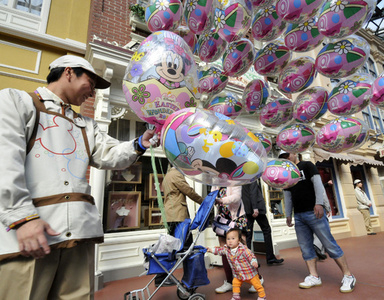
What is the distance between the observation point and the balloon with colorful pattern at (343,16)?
2.07 metres

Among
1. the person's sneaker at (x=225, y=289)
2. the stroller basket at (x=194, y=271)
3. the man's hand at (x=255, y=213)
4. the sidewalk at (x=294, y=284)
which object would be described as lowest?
the sidewalk at (x=294, y=284)

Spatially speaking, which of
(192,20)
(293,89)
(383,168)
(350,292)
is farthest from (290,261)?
(383,168)

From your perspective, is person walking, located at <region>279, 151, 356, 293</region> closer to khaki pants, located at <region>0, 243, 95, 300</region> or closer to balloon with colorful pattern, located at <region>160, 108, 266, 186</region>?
balloon with colorful pattern, located at <region>160, 108, 266, 186</region>

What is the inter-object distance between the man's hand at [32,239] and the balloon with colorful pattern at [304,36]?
3005 mm

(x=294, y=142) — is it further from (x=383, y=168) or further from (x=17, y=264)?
(x=383, y=168)

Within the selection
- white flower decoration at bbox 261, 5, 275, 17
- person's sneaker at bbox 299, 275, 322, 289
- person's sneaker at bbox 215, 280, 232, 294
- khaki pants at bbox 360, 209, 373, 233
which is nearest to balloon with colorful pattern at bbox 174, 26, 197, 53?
white flower decoration at bbox 261, 5, 275, 17

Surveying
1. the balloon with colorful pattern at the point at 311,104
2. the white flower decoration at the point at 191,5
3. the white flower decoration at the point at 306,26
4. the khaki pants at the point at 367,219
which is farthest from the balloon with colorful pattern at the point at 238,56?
the khaki pants at the point at 367,219

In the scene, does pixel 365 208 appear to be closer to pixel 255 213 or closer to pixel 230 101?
pixel 255 213

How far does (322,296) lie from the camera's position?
2.59 metres

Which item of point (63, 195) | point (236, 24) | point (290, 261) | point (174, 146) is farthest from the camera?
point (290, 261)

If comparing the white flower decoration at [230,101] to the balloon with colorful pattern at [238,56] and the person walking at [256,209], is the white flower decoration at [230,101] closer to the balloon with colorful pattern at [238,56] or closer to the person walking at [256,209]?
the balloon with colorful pattern at [238,56]

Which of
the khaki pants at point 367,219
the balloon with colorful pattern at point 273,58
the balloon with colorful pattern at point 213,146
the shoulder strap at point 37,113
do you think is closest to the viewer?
the shoulder strap at point 37,113

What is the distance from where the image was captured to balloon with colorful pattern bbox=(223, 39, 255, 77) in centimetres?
275

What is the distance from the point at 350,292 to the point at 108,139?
3251 mm
